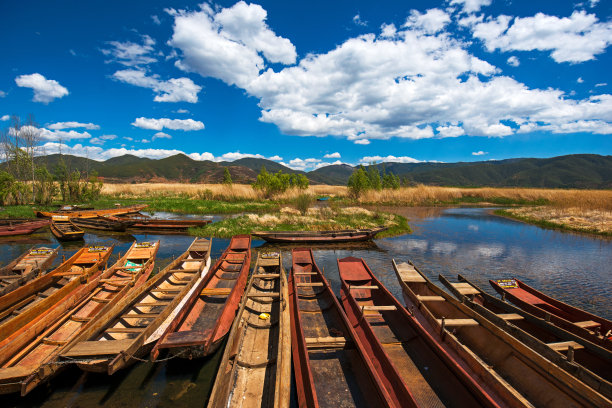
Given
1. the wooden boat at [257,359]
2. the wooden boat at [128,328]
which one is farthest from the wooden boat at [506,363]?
the wooden boat at [128,328]

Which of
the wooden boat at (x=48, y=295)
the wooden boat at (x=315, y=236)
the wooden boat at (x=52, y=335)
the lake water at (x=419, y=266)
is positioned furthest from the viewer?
the wooden boat at (x=315, y=236)

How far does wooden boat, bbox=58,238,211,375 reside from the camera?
18.3ft

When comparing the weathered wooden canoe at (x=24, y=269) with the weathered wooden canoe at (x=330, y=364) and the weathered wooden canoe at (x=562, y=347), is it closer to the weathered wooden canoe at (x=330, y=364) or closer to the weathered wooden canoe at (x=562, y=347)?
the weathered wooden canoe at (x=330, y=364)

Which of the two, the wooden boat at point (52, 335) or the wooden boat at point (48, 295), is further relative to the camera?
the wooden boat at point (48, 295)

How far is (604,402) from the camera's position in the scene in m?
4.07

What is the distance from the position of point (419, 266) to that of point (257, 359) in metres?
12.6

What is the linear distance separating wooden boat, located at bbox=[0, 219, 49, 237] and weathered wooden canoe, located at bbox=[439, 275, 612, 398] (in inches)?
1209

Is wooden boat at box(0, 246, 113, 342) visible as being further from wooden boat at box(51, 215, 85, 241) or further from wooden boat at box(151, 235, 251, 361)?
wooden boat at box(51, 215, 85, 241)

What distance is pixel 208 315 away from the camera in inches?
327

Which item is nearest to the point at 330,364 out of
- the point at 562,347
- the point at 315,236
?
the point at 562,347

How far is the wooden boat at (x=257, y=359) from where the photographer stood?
471 centimetres

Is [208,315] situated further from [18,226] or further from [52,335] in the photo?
[18,226]

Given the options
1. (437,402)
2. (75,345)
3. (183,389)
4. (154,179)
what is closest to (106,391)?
(75,345)

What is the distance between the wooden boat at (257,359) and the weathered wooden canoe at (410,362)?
1965 mm
